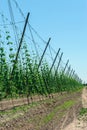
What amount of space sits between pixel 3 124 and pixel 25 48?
10262 mm

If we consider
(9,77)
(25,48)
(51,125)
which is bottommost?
(51,125)

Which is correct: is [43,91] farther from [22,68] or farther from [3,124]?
[3,124]

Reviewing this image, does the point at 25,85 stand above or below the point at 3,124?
above

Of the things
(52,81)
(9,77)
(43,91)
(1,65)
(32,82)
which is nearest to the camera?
(1,65)

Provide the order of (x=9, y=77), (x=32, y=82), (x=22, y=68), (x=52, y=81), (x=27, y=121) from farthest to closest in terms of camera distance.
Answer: (x=52, y=81)
(x=32, y=82)
(x=22, y=68)
(x=9, y=77)
(x=27, y=121)

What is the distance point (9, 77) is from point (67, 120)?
4.79m

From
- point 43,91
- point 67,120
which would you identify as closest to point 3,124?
point 67,120

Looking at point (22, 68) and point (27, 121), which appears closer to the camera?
point (27, 121)

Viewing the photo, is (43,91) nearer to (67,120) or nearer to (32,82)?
(32,82)

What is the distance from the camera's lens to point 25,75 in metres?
24.1

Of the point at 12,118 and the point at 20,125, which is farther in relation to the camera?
the point at 12,118

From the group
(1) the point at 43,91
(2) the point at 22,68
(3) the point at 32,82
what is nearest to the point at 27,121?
(2) the point at 22,68

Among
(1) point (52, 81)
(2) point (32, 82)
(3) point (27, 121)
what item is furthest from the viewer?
(1) point (52, 81)

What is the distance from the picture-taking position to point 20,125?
44.7 ft
